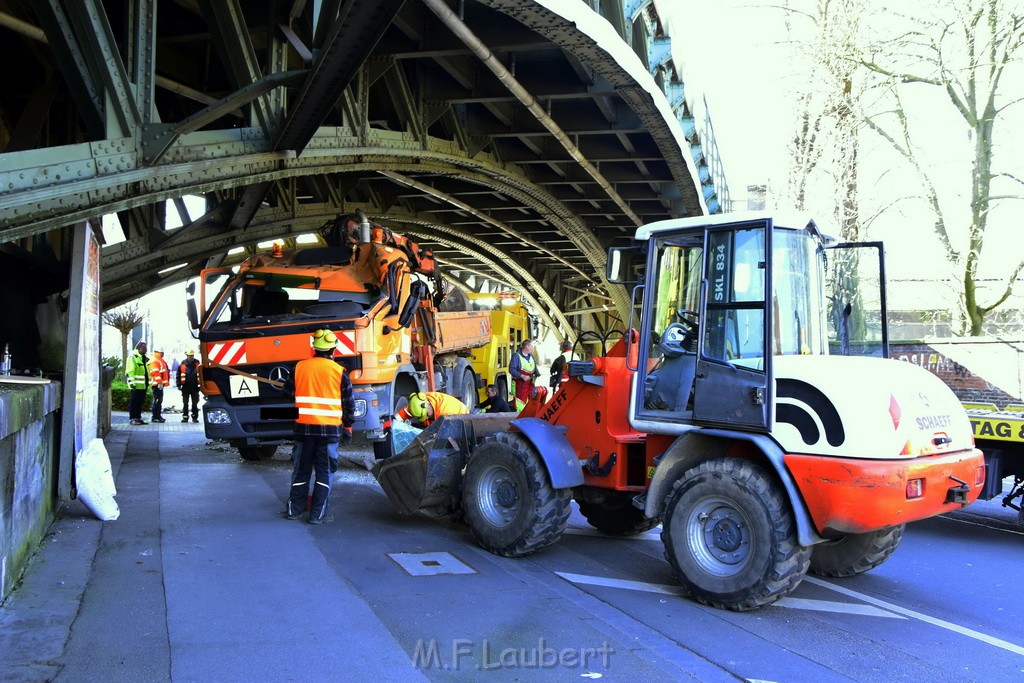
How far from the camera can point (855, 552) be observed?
6363 mm

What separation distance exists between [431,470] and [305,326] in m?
3.82

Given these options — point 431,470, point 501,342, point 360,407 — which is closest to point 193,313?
point 360,407

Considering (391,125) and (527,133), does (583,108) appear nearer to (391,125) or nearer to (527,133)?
(527,133)

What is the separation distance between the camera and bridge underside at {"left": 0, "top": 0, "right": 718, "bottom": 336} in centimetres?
730

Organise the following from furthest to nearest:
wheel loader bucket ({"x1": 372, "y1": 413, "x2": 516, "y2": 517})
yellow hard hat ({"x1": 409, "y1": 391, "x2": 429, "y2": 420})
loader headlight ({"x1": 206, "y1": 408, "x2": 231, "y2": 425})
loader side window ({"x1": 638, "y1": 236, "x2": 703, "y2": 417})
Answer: loader headlight ({"x1": 206, "y1": 408, "x2": 231, "y2": 425}) → yellow hard hat ({"x1": 409, "y1": 391, "x2": 429, "y2": 420}) → wheel loader bucket ({"x1": 372, "y1": 413, "x2": 516, "y2": 517}) → loader side window ({"x1": 638, "y1": 236, "x2": 703, "y2": 417})

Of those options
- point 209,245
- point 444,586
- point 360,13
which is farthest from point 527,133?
point 444,586

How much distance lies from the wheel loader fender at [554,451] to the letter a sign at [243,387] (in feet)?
15.7

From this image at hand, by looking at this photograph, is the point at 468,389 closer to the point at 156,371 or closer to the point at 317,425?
the point at 156,371

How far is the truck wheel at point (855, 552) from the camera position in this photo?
623cm

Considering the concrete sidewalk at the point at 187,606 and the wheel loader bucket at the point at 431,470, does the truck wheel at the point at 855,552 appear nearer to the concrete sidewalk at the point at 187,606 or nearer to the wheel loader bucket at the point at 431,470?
the wheel loader bucket at the point at 431,470

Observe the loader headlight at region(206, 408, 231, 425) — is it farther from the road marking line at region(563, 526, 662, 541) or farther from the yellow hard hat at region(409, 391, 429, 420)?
the road marking line at region(563, 526, 662, 541)

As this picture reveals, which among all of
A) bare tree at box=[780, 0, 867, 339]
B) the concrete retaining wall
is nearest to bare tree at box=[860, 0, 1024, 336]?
bare tree at box=[780, 0, 867, 339]

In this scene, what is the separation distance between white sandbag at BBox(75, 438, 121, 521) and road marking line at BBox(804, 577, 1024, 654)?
5.93 metres

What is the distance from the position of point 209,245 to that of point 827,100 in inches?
460
